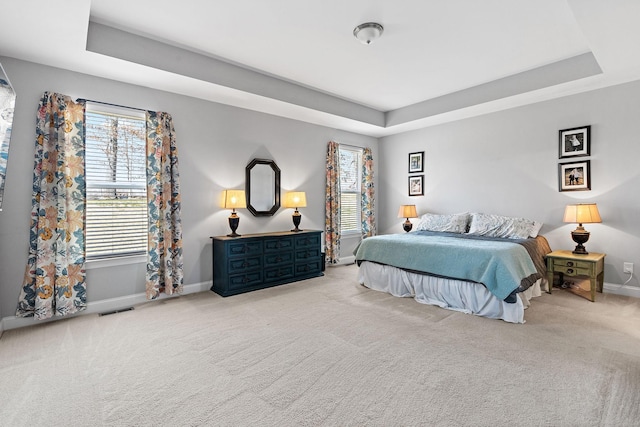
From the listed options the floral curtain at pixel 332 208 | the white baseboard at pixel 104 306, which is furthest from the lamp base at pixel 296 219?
the white baseboard at pixel 104 306

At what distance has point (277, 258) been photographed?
448 cm

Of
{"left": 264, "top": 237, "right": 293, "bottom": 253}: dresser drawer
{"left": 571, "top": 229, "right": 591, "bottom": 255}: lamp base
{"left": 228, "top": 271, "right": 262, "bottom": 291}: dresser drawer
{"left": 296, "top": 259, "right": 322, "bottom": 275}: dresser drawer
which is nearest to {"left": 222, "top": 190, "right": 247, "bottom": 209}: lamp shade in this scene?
{"left": 264, "top": 237, "right": 293, "bottom": 253}: dresser drawer

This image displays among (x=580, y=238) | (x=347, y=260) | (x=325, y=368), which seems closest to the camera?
(x=325, y=368)

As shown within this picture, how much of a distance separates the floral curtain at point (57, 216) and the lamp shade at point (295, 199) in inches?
100

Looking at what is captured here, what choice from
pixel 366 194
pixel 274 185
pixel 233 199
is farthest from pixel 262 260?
pixel 366 194

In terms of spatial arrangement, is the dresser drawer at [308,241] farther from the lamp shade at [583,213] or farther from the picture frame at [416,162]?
the lamp shade at [583,213]

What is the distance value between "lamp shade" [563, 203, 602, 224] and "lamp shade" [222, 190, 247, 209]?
4.17m

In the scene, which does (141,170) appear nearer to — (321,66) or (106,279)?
(106,279)

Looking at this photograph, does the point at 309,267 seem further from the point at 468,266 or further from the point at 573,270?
the point at 573,270

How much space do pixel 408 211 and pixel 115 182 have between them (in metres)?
4.53

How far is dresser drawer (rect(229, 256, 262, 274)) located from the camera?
4.03 meters

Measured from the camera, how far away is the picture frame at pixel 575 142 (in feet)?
13.4

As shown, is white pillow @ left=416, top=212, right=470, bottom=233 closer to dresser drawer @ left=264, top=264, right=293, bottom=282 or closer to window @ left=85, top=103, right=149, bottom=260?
dresser drawer @ left=264, top=264, right=293, bottom=282

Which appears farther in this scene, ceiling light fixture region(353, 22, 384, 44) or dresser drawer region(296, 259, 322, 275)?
dresser drawer region(296, 259, 322, 275)
